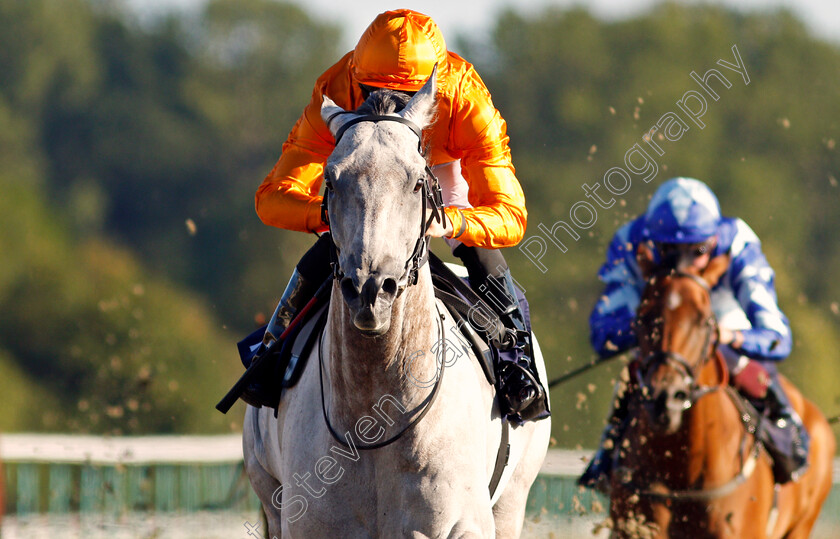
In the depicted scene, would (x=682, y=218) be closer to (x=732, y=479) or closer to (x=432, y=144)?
(x=732, y=479)

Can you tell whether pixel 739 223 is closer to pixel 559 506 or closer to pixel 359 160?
pixel 559 506

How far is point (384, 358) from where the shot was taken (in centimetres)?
359

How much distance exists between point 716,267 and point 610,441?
1.21 m

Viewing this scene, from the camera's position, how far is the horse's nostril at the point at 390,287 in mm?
3256

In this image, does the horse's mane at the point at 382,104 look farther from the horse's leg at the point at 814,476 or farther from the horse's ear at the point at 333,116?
the horse's leg at the point at 814,476

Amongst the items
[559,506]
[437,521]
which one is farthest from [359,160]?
A: [559,506]

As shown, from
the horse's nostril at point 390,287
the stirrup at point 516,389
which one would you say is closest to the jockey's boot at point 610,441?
the stirrup at point 516,389

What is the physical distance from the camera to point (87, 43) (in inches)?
1310

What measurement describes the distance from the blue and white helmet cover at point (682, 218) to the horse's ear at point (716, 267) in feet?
0.78

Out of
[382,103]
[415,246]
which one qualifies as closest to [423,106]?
[382,103]

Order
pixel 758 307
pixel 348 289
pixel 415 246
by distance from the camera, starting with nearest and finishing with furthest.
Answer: pixel 348 289 → pixel 415 246 → pixel 758 307

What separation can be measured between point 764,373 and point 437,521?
11.4ft

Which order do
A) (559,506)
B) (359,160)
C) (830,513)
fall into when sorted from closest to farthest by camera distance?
1. (359,160)
2. (559,506)
3. (830,513)

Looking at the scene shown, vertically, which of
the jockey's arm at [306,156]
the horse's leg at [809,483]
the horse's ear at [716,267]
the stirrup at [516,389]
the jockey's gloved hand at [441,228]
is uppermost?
the jockey's arm at [306,156]
